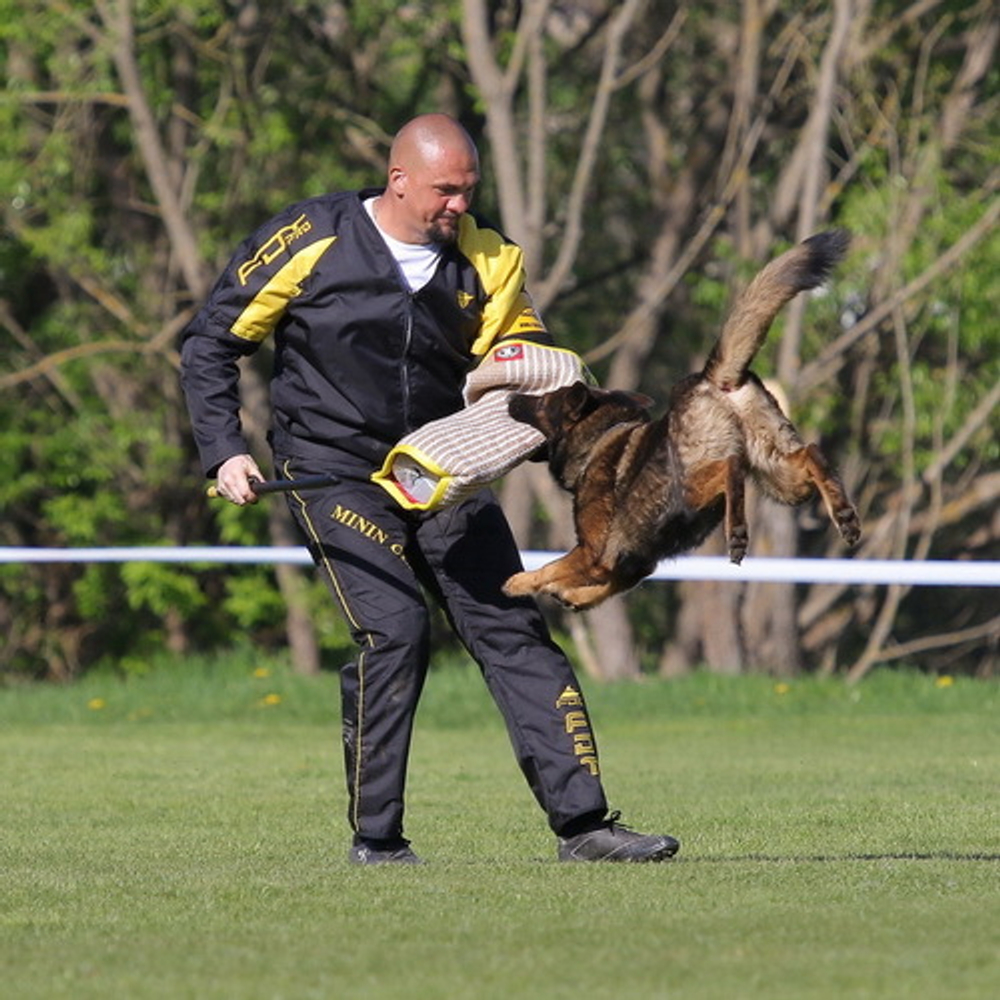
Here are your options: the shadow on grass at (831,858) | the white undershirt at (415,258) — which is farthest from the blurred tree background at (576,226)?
the white undershirt at (415,258)

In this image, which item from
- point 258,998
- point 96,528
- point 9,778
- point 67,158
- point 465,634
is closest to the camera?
point 258,998

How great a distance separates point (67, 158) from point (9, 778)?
761cm

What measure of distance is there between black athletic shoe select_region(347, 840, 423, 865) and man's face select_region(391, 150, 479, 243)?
172 centimetres

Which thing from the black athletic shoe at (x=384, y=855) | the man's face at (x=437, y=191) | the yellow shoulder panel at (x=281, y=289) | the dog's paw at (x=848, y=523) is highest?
the man's face at (x=437, y=191)

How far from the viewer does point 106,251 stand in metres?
16.9

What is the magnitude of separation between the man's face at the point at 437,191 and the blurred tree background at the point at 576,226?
8.70m

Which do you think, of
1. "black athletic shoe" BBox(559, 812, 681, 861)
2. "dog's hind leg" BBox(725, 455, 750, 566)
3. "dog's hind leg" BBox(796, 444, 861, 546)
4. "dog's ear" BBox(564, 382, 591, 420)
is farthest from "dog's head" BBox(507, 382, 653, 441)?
"black athletic shoe" BBox(559, 812, 681, 861)

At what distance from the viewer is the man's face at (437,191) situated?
614 centimetres

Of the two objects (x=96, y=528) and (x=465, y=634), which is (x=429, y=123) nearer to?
(x=465, y=634)

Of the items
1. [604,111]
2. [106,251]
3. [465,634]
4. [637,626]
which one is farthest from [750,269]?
[465,634]

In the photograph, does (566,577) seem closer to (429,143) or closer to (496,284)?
(496,284)

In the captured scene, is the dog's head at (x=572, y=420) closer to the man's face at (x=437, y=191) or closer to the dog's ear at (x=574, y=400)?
the dog's ear at (x=574, y=400)

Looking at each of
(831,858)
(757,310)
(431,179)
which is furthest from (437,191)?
(831,858)

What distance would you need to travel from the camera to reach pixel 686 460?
19.1 feet
